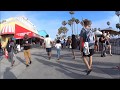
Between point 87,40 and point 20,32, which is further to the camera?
point 20,32

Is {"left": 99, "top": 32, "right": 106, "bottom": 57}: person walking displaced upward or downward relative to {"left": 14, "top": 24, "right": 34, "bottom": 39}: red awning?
downward

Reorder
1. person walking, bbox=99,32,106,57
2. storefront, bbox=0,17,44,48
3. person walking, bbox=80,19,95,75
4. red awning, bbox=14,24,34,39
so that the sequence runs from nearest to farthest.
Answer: person walking, bbox=80,19,95,75, red awning, bbox=14,24,34,39, storefront, bbox=0,17,44,48, person walking, bbox=99,32,106,57

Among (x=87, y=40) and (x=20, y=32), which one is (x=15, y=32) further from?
(x=87, y=40)

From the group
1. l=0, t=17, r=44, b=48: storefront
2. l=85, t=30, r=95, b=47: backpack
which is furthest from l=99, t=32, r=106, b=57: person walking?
l=85, t=30, r=95, b=47: backpack

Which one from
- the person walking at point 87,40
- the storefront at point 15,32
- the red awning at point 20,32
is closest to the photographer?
the person walking at point 87,40

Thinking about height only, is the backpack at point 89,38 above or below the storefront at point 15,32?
below

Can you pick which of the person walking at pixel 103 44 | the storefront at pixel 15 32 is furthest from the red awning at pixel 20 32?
the person walking at pixel 103 44

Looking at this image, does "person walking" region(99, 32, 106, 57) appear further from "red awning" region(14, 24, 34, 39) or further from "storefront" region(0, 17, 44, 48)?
"red awning" region(14, 24, 34, 39)

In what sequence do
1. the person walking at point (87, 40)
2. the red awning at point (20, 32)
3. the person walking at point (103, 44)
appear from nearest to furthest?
the person walking at point (87, 40)
the red awning at point (20, 32)
the person walking at point (103, 44)

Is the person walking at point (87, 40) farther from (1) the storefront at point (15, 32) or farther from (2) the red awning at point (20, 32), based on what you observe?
(2) the red awning at point (20, 32)

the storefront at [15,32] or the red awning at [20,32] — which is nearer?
the red awning at [20,32]

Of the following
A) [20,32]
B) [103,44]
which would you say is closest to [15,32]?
[20,32]

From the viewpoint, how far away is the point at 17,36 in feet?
47.3
